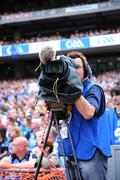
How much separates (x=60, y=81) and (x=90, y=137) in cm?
46

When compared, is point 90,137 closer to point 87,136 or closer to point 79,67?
point 87,136

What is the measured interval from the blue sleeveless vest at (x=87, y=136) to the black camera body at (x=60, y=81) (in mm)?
276

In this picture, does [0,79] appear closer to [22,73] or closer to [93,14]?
[22,73]

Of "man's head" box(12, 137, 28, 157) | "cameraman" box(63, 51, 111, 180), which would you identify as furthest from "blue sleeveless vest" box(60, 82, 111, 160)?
"man's head" box(12, 137, 28, 157)

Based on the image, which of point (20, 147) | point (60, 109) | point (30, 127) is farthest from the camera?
point (30, 127)

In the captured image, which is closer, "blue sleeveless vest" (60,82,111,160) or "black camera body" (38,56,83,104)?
"black camera body" (38,56,83,104)

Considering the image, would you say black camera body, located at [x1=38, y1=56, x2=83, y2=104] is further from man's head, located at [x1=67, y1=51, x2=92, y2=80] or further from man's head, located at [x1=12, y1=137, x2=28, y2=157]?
man's head, located at [x1=12, y1=137, x2=28, y2=157]

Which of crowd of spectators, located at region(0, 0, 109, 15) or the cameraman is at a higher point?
crowd of spectators, located at region(0, 0, 109, 15)

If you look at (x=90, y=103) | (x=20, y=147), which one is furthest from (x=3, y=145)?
(x=90, y=103)

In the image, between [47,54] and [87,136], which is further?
[87,136]

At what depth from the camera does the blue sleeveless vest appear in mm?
2904

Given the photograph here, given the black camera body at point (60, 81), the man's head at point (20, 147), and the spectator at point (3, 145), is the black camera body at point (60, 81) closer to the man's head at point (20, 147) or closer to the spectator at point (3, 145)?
the man's head at point (20, 147)

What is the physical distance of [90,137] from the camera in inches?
115

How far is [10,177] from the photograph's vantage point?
3859 mm
